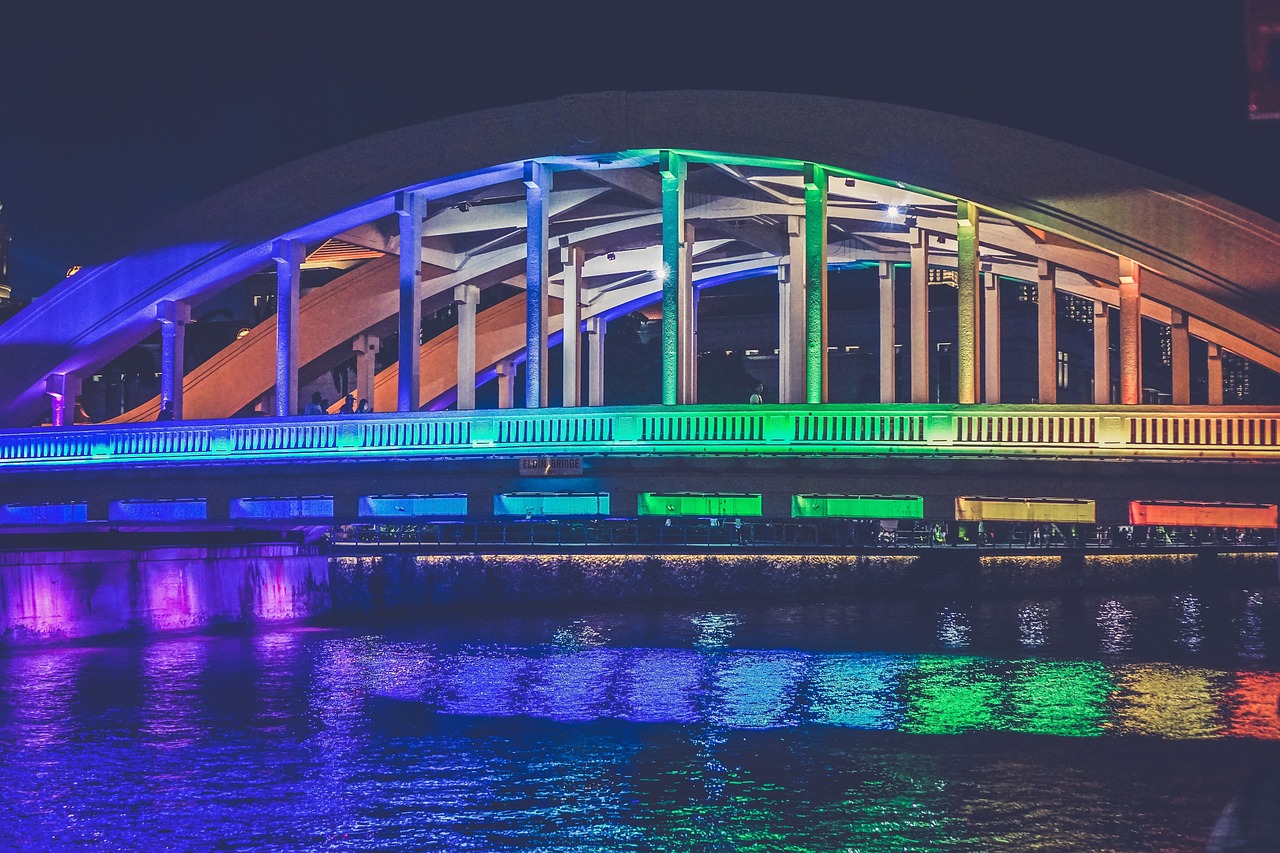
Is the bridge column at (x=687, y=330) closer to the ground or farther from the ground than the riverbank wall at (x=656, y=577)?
farther from the ground

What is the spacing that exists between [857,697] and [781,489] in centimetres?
563

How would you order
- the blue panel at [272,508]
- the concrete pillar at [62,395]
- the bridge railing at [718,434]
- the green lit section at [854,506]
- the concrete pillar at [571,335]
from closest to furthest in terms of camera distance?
the bridge railing at [718,434] → the green lit section at [854,506] → the blue panel at [272,508] → the concrete pillar at [62,395] → the concrete pillar at [571,335]

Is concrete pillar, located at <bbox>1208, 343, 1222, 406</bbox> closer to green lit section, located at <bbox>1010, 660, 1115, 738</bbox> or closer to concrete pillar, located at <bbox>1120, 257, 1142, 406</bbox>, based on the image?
concrete pillar, located at <bbox>1120, 257, 1142, 406</bbox>

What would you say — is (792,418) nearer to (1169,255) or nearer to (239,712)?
(1169,255)

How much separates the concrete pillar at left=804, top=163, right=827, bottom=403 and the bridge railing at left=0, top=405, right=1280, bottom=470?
11.9 ft

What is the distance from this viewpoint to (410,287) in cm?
3419

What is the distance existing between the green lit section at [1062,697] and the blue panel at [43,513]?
21001 millimetres

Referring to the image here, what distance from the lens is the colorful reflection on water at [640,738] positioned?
14367 mm

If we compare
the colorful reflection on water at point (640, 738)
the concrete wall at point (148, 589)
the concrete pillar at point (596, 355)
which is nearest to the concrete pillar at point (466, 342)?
the concrete pillar at point (596, 355)

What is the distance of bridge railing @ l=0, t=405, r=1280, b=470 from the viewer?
2462 centimetres

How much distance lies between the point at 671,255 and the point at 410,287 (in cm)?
620

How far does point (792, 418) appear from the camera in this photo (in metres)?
27.1

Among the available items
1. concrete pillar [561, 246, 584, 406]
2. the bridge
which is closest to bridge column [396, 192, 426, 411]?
the bridge

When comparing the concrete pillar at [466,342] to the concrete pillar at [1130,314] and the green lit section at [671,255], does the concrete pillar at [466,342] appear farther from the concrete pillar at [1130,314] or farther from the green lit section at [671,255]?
the concrete pillar at [1130,314]
